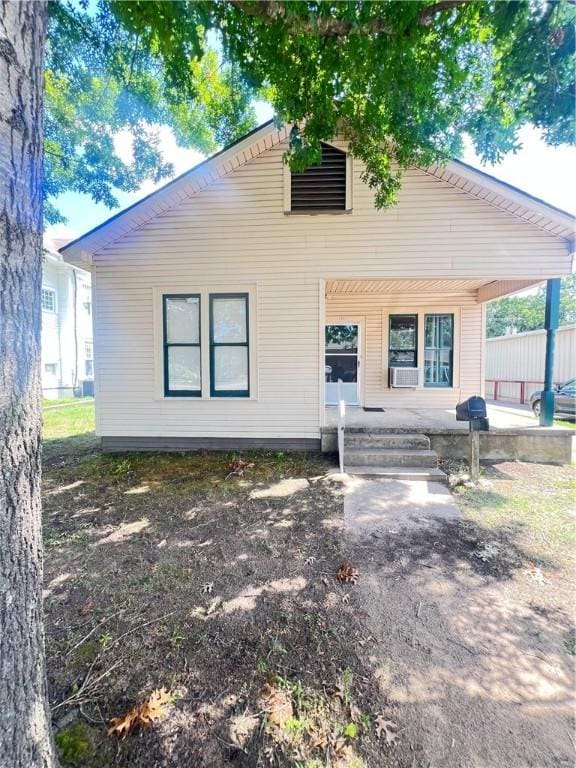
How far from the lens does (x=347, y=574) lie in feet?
9.14

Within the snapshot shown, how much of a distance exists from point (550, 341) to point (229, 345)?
6.08 metres

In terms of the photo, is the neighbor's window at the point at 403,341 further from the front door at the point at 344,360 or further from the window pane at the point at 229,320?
the window pane at the point at 229,320

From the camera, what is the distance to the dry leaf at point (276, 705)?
1.64 metres

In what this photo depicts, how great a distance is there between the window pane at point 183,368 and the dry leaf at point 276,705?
5389 mm

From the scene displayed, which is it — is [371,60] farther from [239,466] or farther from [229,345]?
[239,466]

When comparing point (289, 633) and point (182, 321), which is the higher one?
point (182, 321)

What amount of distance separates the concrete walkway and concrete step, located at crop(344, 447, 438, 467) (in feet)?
6.44

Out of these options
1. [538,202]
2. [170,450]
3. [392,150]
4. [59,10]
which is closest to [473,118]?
[392,150]

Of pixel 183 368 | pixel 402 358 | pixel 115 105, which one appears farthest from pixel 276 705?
pixel 115 105

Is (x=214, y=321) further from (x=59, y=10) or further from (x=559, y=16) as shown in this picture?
(x=559, y=16)

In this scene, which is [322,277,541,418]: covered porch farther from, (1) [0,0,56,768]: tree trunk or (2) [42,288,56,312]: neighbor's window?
(2) [42,288,56,312]: neighbor's window

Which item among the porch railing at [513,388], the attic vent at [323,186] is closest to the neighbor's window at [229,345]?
the attic vent at [323,186]

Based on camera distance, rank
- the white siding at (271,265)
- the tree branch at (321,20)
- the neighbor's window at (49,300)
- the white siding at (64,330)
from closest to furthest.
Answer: the tree branch at (321,20), the white siding at (271,265), the white siding at (64,330), the neighbor's window at (49,300)

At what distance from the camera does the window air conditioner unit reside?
28.1 ft
